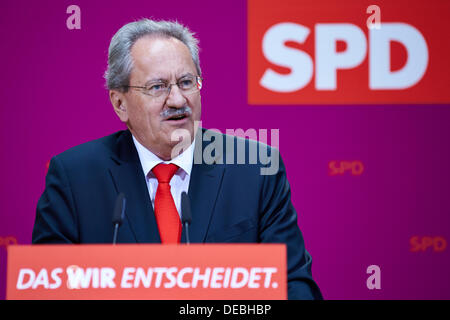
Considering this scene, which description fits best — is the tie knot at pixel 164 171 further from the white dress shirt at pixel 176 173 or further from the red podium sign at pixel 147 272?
the red podium sign at pixel 147 272

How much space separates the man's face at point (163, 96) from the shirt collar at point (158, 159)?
0.08 feet

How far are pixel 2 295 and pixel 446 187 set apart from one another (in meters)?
2.02

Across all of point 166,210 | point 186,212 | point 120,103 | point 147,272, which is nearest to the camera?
point 147,272

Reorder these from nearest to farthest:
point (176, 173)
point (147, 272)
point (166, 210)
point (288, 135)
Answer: point (147, 272)
point (166, 210)
point (176, 173)
point (288, 135)

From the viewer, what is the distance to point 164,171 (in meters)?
2.22

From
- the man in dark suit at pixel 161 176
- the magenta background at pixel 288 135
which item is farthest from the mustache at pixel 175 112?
the magenta background at pixel 288 135

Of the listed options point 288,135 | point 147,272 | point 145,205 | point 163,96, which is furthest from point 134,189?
point 288,135

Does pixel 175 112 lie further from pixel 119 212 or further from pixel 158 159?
pixel 119 212

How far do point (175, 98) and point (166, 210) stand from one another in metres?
0.38

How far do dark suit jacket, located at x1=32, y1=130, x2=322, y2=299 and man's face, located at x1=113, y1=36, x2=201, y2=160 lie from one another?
111 mm

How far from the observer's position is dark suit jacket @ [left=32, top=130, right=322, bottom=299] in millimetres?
2127

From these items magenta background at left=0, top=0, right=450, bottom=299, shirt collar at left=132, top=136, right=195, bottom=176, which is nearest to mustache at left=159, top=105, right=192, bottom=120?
shirt collar at left=132, top=136, right=195, bottom=176
